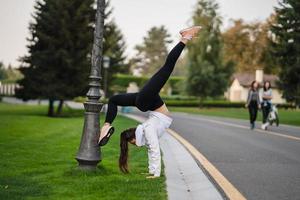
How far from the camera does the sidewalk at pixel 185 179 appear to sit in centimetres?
509

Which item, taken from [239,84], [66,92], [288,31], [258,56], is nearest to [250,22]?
[258,56]

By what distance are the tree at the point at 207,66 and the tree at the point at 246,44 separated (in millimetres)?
21908

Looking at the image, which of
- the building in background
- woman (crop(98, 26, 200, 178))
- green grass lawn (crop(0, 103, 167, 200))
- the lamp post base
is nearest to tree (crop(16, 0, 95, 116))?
green grass lawn (crop(0, 103, 167, 200))

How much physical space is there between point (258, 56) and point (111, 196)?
7174cm

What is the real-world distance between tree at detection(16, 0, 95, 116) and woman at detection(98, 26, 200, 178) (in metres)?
19.3

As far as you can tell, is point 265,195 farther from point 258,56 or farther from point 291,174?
point 258,56

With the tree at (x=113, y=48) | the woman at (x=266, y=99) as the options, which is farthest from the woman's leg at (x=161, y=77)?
the tree at (x=113, y=48)

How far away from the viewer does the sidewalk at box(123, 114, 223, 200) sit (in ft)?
16.7

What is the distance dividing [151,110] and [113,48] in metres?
41.6

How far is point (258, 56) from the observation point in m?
73.3

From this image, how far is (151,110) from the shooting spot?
614 cm

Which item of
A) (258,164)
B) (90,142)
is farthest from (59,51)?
(90,142)

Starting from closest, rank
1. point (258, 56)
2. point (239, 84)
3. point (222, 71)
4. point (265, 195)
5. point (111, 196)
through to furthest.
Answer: point (111, 196), point (265, 195), point (222, 71), point (258, 56), point (239, 84)

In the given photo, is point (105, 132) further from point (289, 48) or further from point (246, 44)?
point (246, 44)
